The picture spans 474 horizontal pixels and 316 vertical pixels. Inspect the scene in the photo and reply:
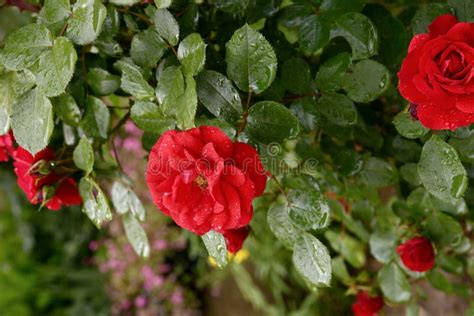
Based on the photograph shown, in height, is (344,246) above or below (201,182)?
below

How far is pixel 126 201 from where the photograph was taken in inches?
27.1

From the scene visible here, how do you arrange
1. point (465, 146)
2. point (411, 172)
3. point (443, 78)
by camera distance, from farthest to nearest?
point (411, 172)
point (465, 146)
point (443, 78)

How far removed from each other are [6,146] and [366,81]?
16.5 inches

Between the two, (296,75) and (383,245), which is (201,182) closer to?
(296,75)

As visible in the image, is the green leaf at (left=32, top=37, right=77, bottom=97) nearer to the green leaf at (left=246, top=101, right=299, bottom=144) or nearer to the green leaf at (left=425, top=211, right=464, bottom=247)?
the green leaf at (left=246, top=101, right=299, bottom=144)

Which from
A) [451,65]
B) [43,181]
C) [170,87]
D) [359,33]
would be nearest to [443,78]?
[451,65]

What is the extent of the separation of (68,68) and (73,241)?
1.93 m

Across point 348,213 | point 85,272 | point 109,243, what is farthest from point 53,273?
point 348,213

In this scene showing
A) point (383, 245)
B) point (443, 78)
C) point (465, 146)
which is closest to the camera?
point (443, 78)

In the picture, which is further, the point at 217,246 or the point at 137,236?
the point at 137,236

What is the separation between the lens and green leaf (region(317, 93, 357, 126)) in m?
0.60

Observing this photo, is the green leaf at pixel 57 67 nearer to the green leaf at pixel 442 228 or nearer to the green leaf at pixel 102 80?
the green leaf at pixel 102 80

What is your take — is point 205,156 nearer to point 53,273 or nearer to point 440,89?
point 440,89

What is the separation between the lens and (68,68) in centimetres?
50
